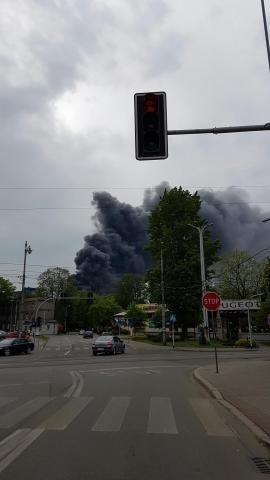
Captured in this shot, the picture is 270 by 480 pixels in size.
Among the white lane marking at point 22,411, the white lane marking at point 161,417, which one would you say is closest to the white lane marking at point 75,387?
the white lane marking at point 22,411

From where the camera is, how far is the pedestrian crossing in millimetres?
9492

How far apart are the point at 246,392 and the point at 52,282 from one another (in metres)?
140

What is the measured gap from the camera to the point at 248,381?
57.9 ft

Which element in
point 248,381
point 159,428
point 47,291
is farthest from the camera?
point 47,291

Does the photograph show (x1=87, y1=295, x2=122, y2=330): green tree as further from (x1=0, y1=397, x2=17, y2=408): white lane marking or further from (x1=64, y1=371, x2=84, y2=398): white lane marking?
(x1=0, y1=397, x2=17, y2=408): white lane marking

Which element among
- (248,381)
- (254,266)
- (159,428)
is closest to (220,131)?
(159,428)

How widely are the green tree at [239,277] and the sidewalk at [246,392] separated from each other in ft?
194

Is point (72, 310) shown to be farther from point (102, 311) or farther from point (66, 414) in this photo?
point (66, 414)

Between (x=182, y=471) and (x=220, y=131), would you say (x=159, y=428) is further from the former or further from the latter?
(x=220, y=131)

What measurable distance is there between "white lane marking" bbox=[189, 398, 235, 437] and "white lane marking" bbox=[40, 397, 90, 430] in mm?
2573

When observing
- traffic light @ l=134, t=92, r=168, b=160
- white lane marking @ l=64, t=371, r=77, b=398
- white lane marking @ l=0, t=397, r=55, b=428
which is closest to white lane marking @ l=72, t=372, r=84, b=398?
white lane marking @ l=64, t=371, r=77, b=398

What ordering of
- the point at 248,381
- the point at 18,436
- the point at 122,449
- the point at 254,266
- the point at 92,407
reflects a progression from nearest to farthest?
the point at 122,449, the point at 18,436, the point at 92,407, the point at 248,381, the point at 254,266

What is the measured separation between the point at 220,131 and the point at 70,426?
6.49 metres

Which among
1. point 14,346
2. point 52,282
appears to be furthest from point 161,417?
point 52,282
